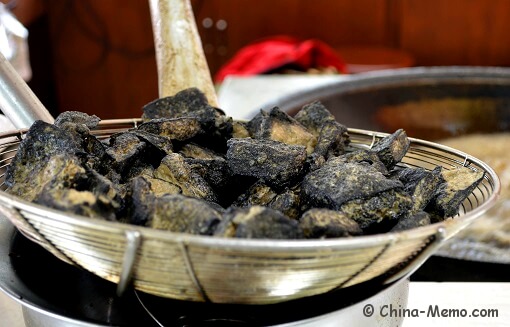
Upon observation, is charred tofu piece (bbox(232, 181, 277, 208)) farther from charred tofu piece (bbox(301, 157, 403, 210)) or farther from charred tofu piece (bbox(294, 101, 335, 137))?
charred tofu piece (bbox(294, 101, 335, 137))

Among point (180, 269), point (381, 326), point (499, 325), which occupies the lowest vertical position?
point (499, 325)

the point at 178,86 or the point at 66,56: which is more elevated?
the point at 178,86

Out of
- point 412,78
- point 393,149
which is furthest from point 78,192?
point 412,78

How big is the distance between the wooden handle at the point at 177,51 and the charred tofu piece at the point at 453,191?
0.58m

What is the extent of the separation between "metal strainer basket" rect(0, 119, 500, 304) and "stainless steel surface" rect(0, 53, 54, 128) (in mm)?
321

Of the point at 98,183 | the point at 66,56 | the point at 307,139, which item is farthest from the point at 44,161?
the point at 66,56

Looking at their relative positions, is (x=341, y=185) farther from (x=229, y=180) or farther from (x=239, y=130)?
(x=239, y=130)

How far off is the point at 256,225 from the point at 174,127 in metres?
0.34

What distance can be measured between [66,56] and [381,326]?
3897 mm

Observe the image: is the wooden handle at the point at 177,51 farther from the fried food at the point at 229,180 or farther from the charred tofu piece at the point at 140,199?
the charred tofu piece at the point at 140,199

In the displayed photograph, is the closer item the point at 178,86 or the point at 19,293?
the point at 19,293

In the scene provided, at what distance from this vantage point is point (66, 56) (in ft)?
14.1

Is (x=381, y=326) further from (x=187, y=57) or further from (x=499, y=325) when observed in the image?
(x=187, y=57)

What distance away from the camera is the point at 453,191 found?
2.68ft
